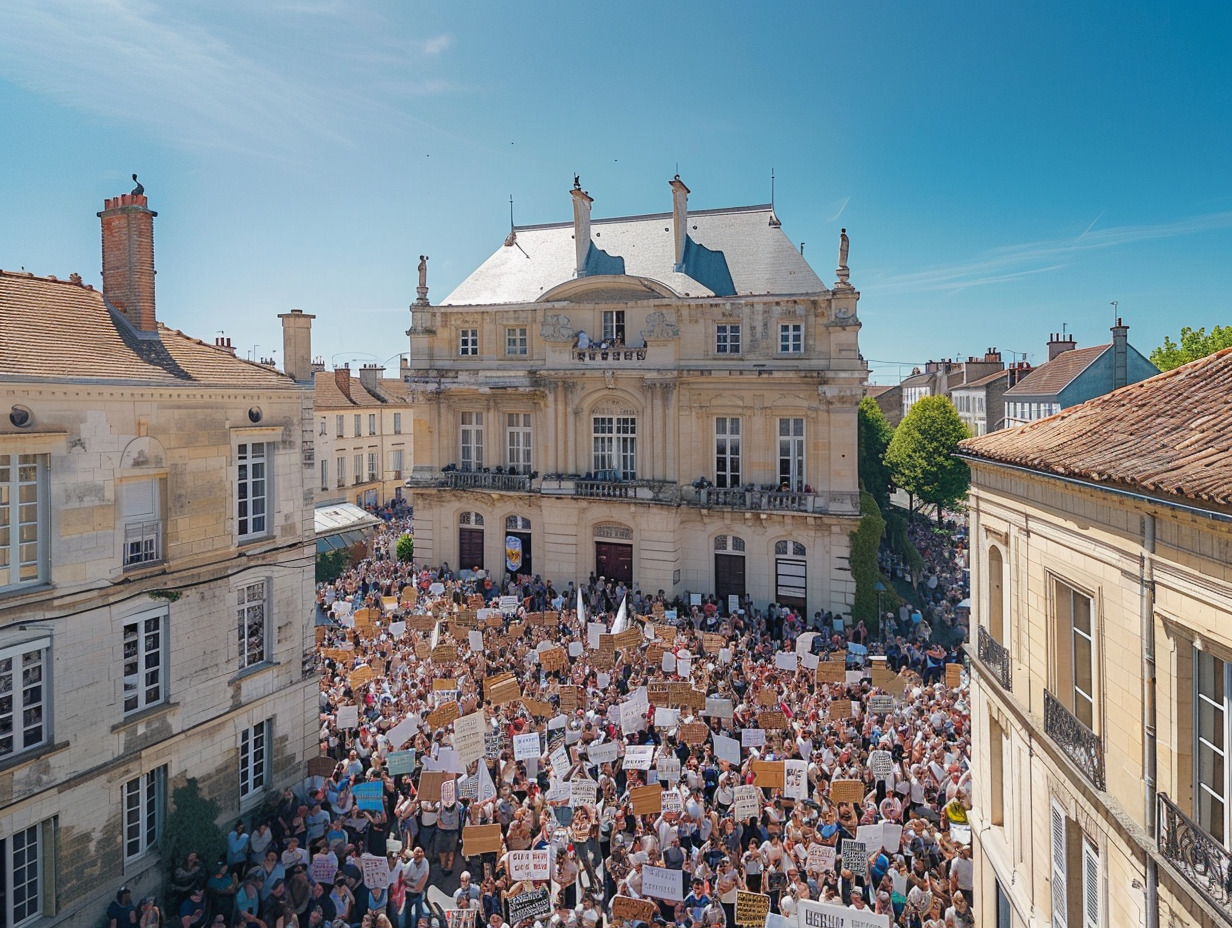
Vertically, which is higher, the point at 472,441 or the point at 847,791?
the point at 472,441

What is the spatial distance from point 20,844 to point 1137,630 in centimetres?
1446

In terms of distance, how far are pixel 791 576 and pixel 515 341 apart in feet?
46.0

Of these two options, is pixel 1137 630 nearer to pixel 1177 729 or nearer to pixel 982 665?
pixel 1177 729

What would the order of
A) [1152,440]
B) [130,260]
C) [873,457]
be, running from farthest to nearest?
[873,457] < [130,260] < [1152,440]

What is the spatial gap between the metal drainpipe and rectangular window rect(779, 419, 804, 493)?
21.7m

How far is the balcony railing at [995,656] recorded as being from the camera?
37.9 ft

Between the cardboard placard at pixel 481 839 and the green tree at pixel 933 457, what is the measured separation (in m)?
37.6

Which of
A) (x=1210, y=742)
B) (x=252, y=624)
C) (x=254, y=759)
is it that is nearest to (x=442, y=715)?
(x=254, y=759)

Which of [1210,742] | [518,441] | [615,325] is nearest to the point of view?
[1210,742]

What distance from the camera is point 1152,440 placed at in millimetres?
8297

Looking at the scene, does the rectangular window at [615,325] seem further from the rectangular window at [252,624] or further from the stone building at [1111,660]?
the stone building at [1111,660]

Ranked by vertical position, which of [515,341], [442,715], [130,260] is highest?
[515,341]

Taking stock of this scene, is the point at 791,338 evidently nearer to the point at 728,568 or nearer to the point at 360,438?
the point at 728,568

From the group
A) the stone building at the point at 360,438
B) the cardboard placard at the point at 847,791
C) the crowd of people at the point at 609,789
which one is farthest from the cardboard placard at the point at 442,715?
the stone building at the point at 360,438
